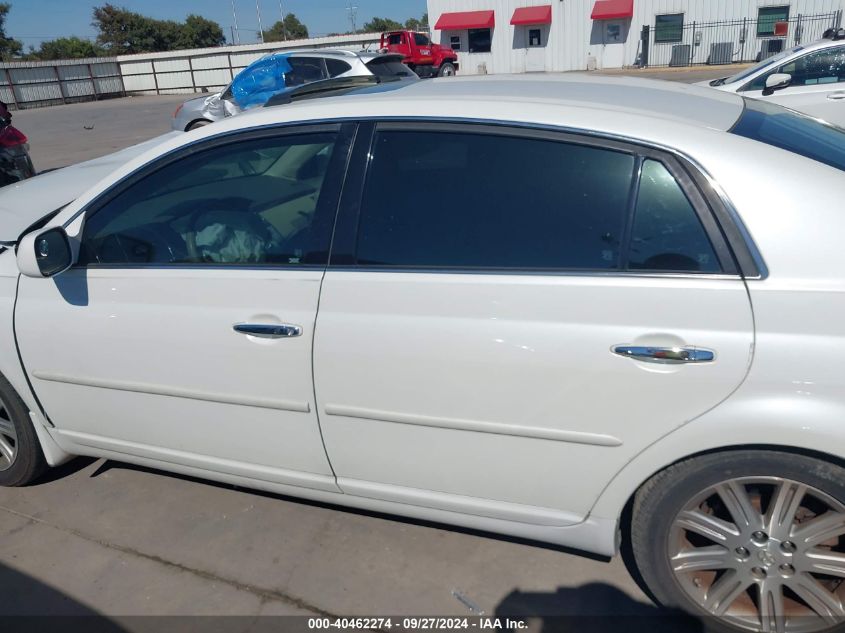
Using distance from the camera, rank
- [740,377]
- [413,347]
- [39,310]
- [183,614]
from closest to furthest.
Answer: [740,377], [413,347], [183,614], [39,310]

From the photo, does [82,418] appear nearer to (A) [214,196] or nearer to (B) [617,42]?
(A) [214,196]

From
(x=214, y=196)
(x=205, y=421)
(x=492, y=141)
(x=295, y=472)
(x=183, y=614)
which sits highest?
(x=492, y=141)

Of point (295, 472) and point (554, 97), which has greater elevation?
point (554, 97)

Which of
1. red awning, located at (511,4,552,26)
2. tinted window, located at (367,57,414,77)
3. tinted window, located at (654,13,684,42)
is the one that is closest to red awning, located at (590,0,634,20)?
tinted window, located at (654,13,684,42)

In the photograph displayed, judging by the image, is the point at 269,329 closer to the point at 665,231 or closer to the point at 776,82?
the point at 665,231

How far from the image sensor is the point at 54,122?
79.3ft

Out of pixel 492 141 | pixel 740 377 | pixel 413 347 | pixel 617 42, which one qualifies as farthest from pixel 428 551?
pixel 617 42

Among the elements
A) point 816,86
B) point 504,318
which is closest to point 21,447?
point 504,318

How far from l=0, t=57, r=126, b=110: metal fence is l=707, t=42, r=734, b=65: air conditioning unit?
3157cm

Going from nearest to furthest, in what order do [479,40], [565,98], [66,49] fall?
[565,98], [479,40], [66,49]

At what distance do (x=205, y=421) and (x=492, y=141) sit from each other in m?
1.48

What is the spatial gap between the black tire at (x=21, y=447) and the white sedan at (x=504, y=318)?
30cm

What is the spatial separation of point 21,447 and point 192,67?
1511 inches

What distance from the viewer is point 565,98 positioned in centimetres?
223
